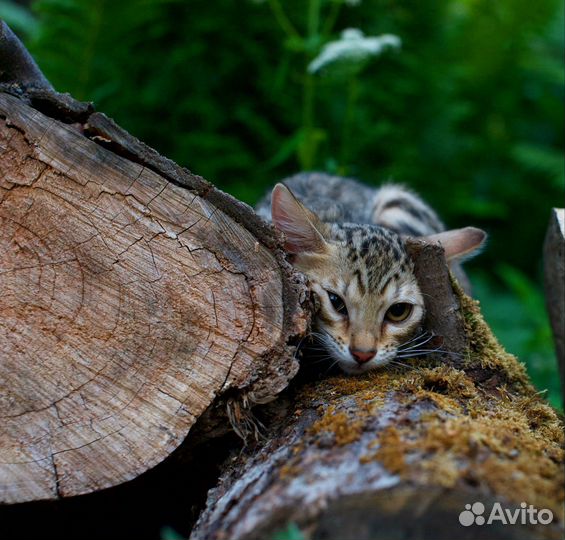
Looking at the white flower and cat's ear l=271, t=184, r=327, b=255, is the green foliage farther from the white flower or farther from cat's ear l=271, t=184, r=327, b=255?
cat's ear l=271, t=184, r=327, b=255

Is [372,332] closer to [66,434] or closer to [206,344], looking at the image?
[206,344]

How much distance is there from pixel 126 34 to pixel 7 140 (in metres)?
3.48

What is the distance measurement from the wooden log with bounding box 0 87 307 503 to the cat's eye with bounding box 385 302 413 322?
2.56 feet

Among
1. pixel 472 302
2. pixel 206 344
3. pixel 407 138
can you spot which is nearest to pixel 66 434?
pixel 206 344

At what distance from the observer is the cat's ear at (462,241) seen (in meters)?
3.76

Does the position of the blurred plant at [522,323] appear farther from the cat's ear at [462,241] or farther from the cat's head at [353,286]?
the cat's head at [353,286]

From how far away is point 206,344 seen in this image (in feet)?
8.95

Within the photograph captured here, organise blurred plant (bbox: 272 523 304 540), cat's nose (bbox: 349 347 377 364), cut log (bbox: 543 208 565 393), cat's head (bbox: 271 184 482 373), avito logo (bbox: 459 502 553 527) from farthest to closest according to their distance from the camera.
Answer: cut log (bbox: 543 208 565 393), cat's head (bbox: 271 184 482 373), cat's nose (bbox: 349 347 377 364), avito logo (bbox: 459 502 553 527), blurred plant (bbox: 272 523 304 540)

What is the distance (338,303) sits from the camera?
344 centimetres

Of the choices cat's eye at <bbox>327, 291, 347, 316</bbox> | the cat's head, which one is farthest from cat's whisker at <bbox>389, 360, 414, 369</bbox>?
cat's eye at <bbox>327, 291, 347, 316</bbox>

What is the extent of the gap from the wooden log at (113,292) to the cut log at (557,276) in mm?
1531

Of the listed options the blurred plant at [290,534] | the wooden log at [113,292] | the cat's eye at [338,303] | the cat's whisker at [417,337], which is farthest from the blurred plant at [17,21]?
the blurred plant at [290,534]

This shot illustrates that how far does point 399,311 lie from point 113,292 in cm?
134

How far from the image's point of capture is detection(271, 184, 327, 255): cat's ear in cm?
338
